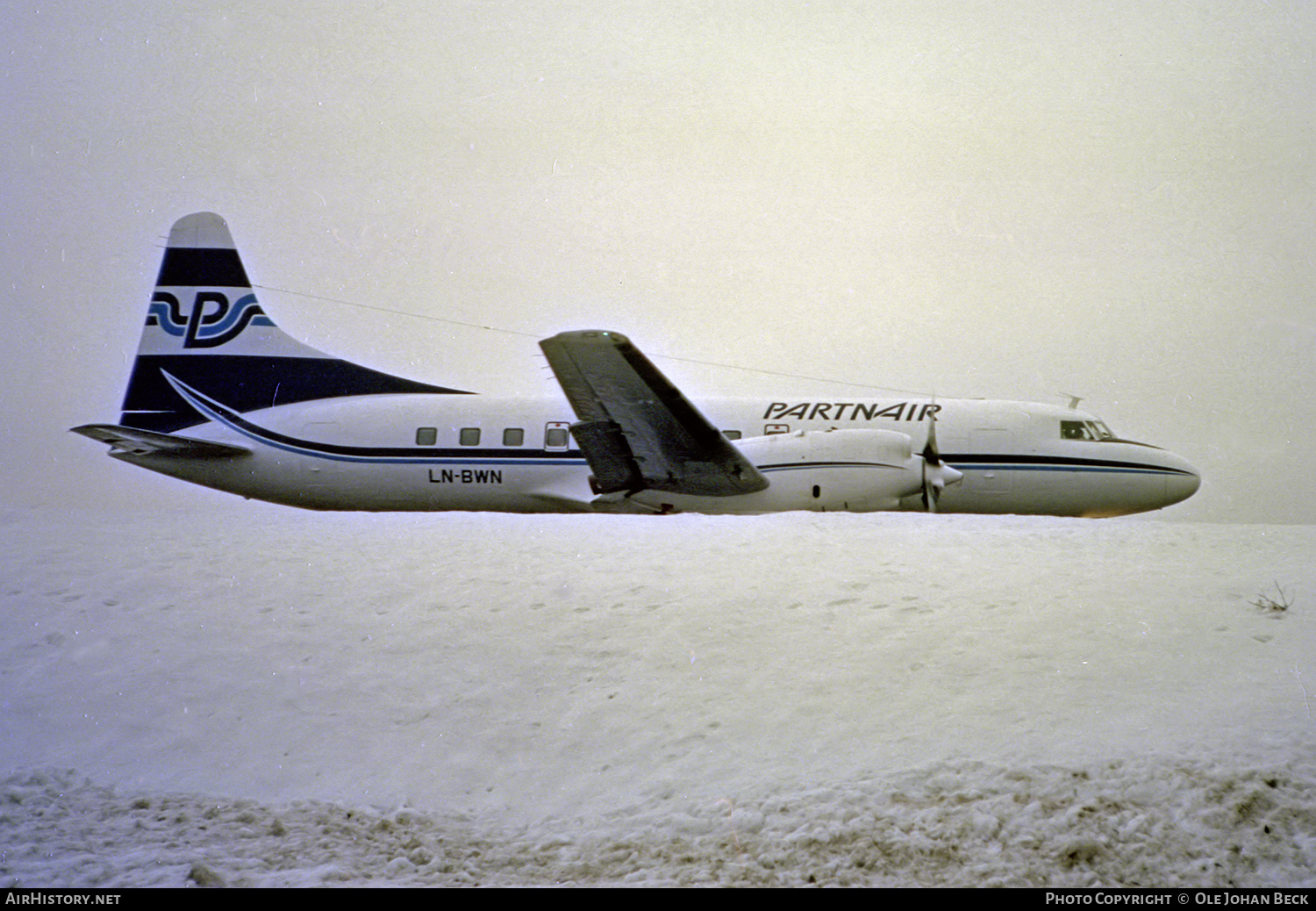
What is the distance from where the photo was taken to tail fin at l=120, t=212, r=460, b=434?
2111cm

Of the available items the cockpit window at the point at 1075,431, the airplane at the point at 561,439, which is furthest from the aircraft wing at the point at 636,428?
the cockpit window at the point at 1075,431

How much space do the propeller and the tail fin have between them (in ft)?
36.1

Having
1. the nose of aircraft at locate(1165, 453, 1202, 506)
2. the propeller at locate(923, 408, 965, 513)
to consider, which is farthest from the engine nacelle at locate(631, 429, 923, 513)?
the nose of aircraft at locate(1165, 453, 1202, 506)

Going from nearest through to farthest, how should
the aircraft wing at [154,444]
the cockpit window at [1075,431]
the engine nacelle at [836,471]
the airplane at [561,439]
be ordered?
the engine nacelle at [836,471], the airplane at [561,439], the aircraft wing at [154,444], the cockpit window at [1075,431]

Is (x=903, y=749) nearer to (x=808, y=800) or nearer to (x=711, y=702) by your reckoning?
(x=808, y=800)

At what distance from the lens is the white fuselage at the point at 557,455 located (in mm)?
18406

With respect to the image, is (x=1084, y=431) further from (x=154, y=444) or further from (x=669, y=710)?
(x=154, y=444)

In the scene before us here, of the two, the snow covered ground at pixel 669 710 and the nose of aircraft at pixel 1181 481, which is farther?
the nose of aircraft at pixel 1181 481

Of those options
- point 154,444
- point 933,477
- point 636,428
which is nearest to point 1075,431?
point 933,477

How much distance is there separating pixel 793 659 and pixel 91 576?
929 cm

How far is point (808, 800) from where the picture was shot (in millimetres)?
6262

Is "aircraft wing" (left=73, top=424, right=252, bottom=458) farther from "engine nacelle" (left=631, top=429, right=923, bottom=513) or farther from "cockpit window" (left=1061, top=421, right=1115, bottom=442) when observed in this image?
"cockpit window" (left=1061, top=421, right=1115, bottom=442)

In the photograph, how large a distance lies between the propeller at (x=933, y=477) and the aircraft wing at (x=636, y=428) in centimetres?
280

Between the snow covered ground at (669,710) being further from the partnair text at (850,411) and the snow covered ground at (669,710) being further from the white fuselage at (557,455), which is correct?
the partnair text at (850,411)
